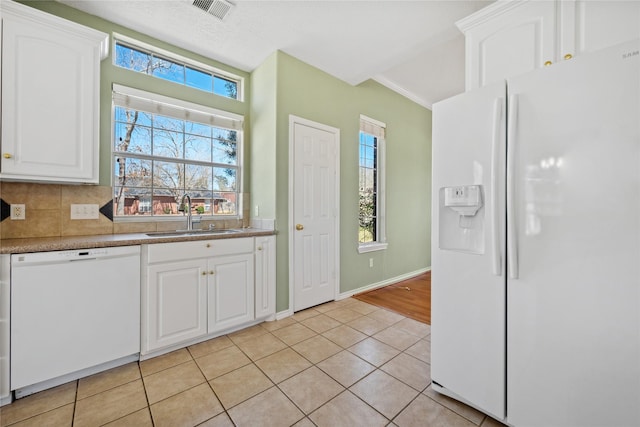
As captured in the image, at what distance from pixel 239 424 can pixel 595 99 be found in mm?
2303

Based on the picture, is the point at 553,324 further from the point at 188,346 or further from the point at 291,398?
the point at 188,346

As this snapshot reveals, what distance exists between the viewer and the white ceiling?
2143mm

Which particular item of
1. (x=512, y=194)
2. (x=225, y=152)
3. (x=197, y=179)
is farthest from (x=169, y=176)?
(x=512, y=194)

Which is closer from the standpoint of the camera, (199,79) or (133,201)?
(133,201)

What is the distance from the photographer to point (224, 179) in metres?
3.03

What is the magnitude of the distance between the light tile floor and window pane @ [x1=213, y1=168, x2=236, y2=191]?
1.61 metres

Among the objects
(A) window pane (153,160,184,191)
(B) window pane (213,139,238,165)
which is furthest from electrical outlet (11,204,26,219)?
(B) window pane (213,139,238,165)

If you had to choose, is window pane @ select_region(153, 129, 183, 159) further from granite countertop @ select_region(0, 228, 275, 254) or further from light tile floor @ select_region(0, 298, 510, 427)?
light tile floor @ select_region(0, 298, 510, 427)

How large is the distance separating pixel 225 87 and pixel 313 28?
1.24m

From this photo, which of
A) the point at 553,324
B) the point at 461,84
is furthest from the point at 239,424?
the point at 461,84

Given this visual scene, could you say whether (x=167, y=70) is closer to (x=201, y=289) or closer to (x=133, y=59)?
(x=133, y=59)

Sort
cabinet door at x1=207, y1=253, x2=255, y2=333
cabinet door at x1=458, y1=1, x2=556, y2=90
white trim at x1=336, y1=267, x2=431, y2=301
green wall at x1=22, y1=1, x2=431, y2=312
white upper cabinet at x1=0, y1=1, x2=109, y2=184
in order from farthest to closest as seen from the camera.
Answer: white trim at x1=336, y1=267, x2=431, y2=301
green wall at x1=22, y1=1, x2=431, y2=312
cabinet door at x1=207, y1=253, x2=255, y2=333
white upper cabinet at x1=0, y1=1, x2=109, y2=184
cabinet door at x1=458, y1=1, x2=556, y2=90

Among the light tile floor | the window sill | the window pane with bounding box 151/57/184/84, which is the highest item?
the window pane with bounding box 151/57/184/84

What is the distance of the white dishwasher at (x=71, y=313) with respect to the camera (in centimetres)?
155
